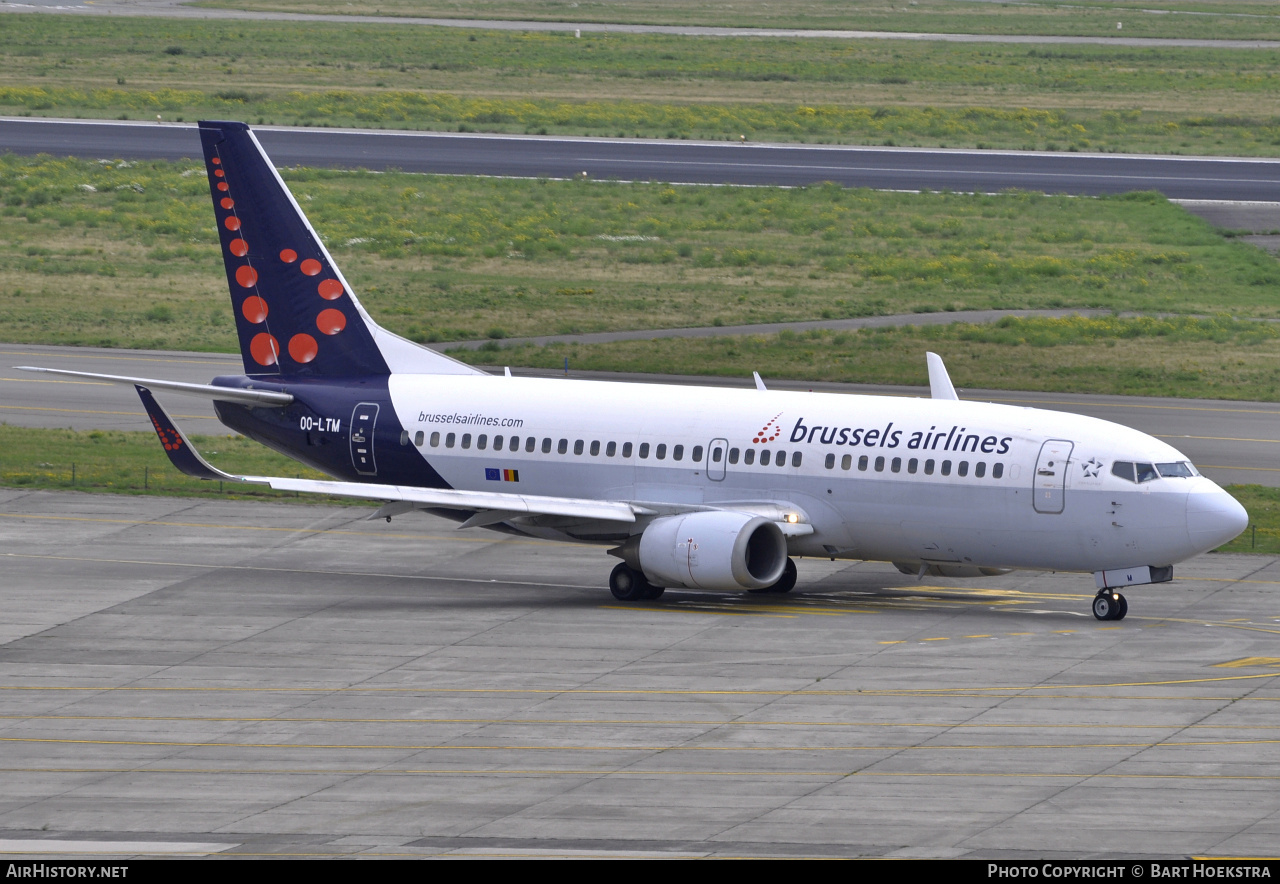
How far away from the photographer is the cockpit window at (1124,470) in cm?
3781

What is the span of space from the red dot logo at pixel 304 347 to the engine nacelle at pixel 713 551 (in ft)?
34.4

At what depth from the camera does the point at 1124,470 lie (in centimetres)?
3788

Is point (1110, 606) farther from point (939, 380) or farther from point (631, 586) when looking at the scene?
point (631, 586)

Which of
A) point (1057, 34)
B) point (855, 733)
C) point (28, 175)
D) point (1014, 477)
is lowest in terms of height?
point (855, 733)

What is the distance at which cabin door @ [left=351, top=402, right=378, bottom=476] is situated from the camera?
4497cm

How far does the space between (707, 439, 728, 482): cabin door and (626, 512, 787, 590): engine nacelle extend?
1.48m

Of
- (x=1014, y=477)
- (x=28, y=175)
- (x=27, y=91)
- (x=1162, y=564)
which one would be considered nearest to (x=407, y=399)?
(x=1014, y=477)

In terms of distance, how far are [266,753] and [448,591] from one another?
511 inches

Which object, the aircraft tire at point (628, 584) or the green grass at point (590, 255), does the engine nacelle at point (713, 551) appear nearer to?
the aircraft tire at point (628, 584)

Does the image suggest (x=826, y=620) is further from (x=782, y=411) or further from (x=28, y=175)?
(x=28, y=175)

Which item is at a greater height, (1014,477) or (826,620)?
(1014,477)

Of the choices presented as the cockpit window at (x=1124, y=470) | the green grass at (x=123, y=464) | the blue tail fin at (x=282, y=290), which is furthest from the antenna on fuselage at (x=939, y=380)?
the green grass at (x=123, y=464)

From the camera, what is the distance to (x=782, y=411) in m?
41.4

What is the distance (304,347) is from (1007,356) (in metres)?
32.0
